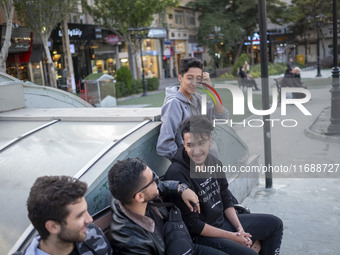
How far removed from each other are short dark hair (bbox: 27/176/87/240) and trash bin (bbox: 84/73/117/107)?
14.6 metres

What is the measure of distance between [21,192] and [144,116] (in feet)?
4.57

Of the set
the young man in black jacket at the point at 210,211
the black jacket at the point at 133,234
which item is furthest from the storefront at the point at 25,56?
the black jacket at the point at 133,234

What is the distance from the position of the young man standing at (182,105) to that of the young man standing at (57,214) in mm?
1422

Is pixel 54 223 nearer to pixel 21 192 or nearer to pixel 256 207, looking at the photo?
pixel 21 192

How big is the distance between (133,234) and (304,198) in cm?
372

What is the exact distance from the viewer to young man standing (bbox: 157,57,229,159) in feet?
11.4

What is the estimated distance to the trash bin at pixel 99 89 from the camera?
53.7ft

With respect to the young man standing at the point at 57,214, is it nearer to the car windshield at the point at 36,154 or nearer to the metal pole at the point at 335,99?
the car windshield at the point at 36,154

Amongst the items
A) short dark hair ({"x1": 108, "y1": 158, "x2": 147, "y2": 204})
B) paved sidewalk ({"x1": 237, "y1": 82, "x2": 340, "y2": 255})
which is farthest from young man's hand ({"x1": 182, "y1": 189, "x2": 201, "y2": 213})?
paved sidewalk ({"x1": 237, "y1": 82, "x2": 340, "y2": 255})

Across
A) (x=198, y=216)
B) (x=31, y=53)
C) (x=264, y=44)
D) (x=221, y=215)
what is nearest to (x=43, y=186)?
(x=198, y=216)

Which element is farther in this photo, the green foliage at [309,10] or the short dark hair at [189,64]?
the green foliage at [309,10]

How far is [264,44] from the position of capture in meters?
5.44

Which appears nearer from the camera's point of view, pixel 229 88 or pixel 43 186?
pixel 43 186

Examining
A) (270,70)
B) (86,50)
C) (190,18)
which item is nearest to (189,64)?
(86,50)
